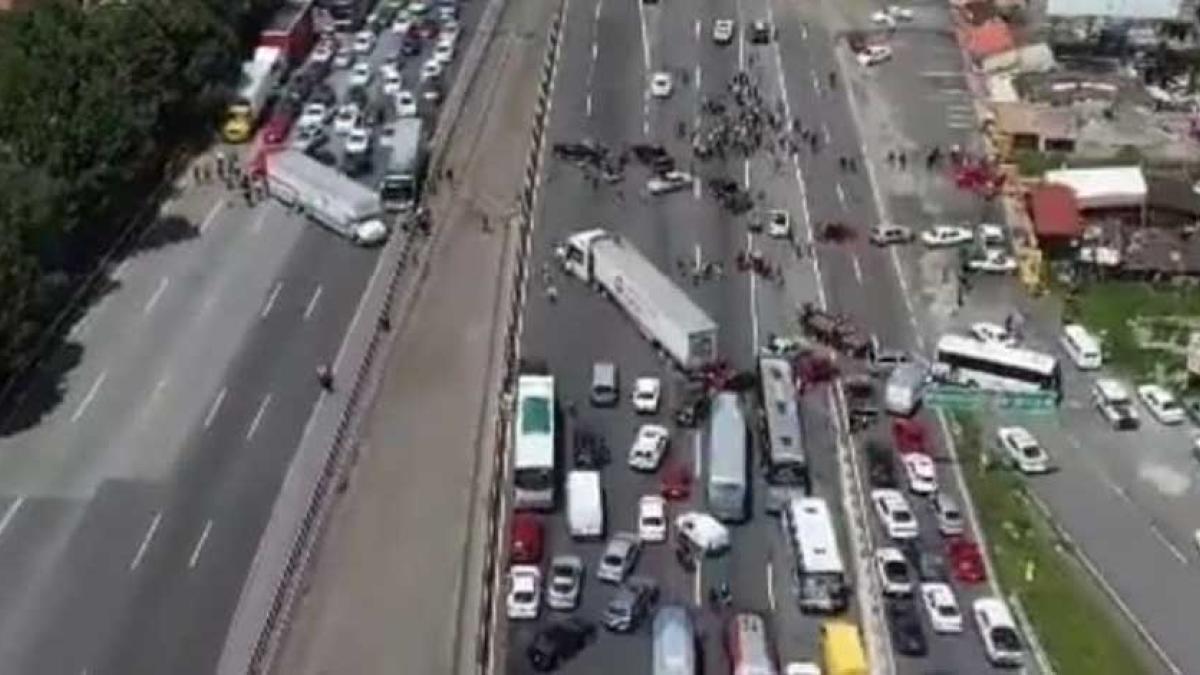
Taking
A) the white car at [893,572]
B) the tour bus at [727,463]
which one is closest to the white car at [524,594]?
the tour bus at [727,463]

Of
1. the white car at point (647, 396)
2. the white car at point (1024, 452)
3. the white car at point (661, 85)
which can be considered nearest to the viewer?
the white car at point (1024, 452)

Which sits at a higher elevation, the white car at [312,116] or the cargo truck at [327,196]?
the cargo truck at [327,196]

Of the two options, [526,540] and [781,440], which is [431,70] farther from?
[526,540]

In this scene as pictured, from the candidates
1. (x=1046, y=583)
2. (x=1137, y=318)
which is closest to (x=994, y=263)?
(x=1137, y=318)

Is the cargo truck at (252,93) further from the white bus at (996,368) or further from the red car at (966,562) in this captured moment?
the red car at (966,562)

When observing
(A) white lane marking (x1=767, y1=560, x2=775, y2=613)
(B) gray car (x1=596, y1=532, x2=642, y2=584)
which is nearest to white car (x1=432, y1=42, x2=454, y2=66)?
(B) gray car (x1=596, y1=532, x2=642, y2=584)

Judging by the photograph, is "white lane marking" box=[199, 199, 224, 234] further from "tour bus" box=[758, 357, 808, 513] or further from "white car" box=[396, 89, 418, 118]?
"tour bus" box=[758, 357, 808, 513]

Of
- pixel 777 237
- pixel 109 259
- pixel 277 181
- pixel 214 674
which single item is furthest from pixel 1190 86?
pixel 214 674

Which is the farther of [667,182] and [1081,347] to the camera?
[667,182]
